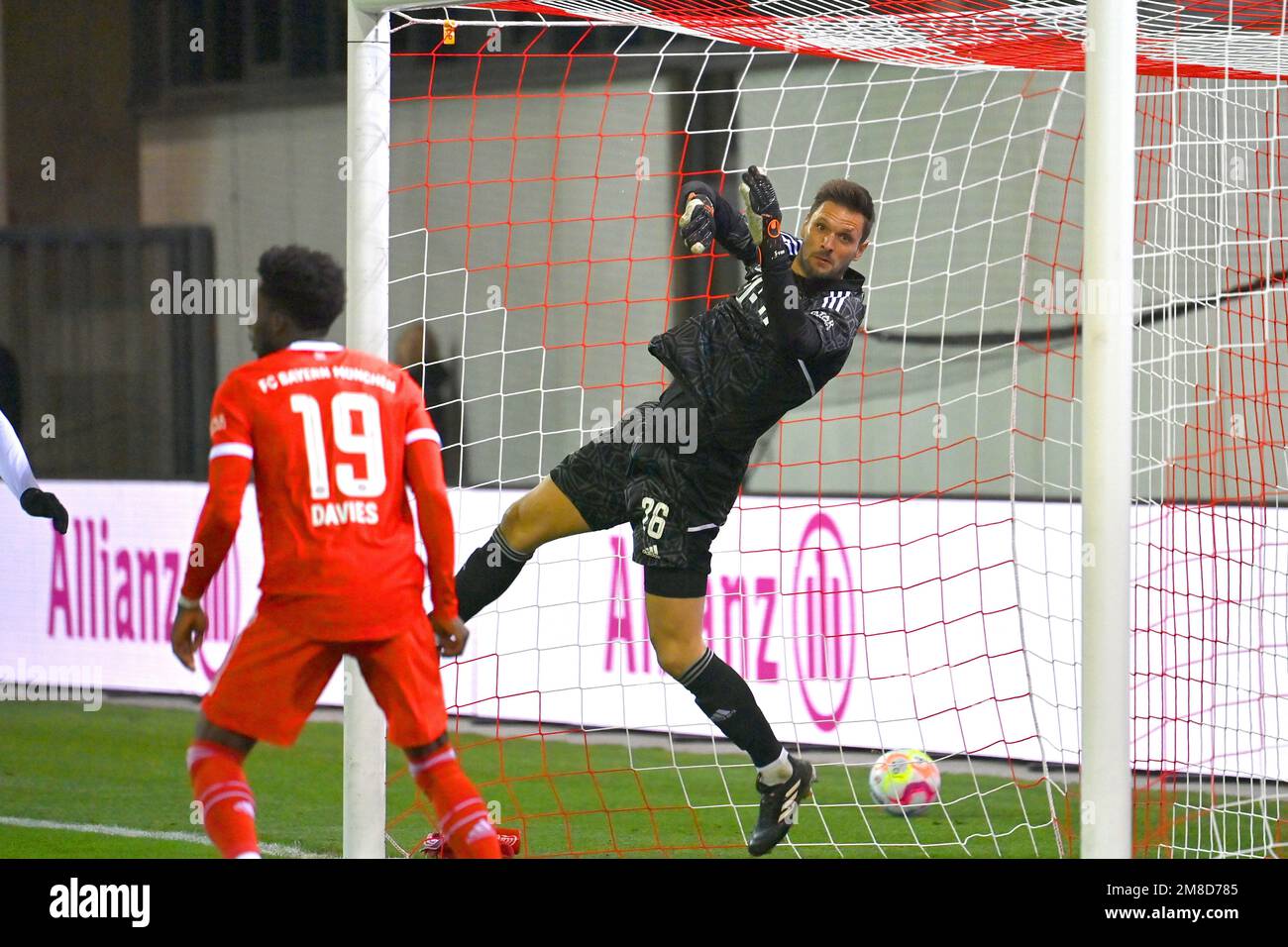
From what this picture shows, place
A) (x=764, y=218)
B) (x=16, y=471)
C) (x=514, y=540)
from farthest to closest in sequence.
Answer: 1. (x=16, y=471)
2. (x=514, y=540)
3. (x=764, y=218)

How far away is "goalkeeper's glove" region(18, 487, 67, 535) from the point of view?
4625 millimetres

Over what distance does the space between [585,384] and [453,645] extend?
433 cm

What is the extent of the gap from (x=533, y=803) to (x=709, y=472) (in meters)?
1.71

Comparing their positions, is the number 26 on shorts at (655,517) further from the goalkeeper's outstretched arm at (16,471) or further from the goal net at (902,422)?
the goalkeeper's outstretched arm at (16,471)

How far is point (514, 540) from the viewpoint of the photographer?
4441 mm

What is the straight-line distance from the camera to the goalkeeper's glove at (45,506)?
462 centimetres

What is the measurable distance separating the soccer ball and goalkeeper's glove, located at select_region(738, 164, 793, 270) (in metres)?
1.91

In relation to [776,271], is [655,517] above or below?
below

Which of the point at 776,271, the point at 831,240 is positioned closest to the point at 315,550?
the point at 776,271

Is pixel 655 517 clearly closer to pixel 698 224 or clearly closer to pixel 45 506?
pixel 698 224

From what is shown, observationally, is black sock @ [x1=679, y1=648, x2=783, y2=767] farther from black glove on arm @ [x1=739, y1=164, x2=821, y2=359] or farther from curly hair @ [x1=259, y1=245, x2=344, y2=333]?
curly hair @ [x1=259, y1=245, x2=344, y2=333]

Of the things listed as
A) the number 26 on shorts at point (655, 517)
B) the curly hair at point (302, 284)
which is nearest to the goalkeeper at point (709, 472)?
the number 26 on shorts at point (655, 517)
